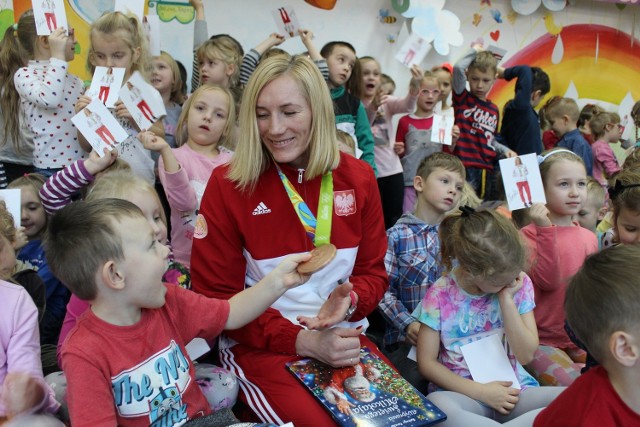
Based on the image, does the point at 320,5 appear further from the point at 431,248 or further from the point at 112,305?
the point at 112,305

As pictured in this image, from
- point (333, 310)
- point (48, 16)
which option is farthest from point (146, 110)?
point (333, 310)

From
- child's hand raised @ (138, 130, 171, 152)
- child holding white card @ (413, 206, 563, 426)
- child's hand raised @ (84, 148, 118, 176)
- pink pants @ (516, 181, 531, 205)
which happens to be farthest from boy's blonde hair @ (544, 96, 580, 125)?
child's hand raised @ (84, 148, 118, 176)

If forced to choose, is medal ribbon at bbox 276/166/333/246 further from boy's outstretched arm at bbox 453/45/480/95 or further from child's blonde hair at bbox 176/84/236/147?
boy's outstretched arm at bbox 453/45/480/95

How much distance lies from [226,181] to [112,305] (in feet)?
2.06

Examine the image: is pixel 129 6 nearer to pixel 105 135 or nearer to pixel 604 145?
pixel 105 135

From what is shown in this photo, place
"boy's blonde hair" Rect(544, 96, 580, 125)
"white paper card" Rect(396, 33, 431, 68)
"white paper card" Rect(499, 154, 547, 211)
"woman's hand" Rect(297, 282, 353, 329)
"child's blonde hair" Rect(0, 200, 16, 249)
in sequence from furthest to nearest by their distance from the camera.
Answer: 1. "boy's blonde hair" Rect(544, 96, 580, 125)
2. "white paper card" Rect(396, 33, 431, 68)
3. "white paper card" Rect(499, 154, 547, 211)
4. "child's blonde hair" Rect(0, 200, 16, 249)
5. "woman's hand" Rect(297, 282, 353, 329)

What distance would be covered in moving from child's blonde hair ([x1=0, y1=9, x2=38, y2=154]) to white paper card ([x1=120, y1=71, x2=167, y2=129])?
2.33ft

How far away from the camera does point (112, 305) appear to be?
4.92 ft

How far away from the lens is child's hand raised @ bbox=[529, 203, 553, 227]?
8.23ft

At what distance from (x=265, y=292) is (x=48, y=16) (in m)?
2.02

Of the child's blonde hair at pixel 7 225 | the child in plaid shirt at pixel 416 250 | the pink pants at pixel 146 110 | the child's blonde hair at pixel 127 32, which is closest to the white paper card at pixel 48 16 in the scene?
the child's blonde hair at pixel 127 32

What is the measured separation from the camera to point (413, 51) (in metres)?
4.99

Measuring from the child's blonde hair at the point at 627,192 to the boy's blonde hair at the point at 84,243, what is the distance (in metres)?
1.88

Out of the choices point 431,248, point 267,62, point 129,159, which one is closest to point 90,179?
point 129,159
